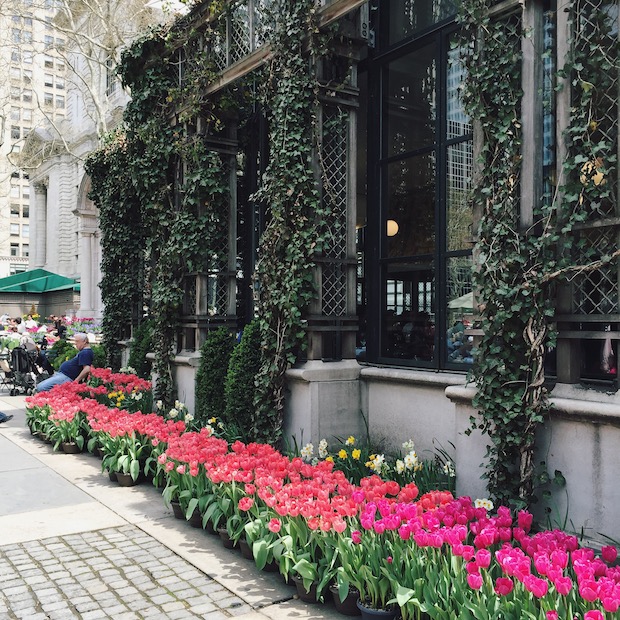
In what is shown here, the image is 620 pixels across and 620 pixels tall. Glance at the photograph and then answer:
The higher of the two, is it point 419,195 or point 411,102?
point 411,102

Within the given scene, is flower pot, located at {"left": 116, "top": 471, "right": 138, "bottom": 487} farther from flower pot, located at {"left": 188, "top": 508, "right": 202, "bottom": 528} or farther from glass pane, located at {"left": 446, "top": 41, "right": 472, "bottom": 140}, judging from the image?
glass pane, located at {"left": 446, "top": 41, "right": 472, "bottom": 140}

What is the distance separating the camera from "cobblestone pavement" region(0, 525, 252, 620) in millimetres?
3832

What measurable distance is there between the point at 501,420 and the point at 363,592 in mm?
1769

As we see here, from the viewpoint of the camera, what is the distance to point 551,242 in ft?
14.9

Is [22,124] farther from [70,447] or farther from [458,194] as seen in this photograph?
[458,194]

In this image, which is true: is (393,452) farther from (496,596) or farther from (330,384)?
(496,596)

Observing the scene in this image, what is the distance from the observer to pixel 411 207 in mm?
7168

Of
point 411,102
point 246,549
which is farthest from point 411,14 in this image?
point 246,549

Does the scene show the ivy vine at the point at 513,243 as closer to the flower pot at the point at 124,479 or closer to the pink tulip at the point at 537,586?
the pink tulip at the point at 537,586

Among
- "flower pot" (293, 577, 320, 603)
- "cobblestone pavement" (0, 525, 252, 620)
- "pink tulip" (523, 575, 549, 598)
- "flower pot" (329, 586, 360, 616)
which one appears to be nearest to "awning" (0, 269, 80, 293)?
"cobblestone pavement" (0, 525, 252, 620)

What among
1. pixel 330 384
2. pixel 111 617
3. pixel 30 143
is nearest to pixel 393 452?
pixel 330 384

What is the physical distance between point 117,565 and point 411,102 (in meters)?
5.53

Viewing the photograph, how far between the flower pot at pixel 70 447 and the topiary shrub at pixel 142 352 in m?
2.94

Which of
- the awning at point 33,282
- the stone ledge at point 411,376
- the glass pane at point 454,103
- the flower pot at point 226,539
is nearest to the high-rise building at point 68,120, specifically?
the awning at point 33,282
